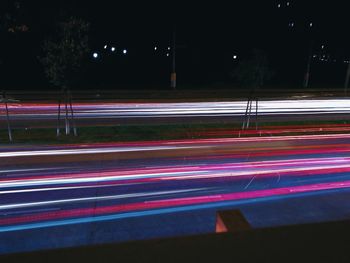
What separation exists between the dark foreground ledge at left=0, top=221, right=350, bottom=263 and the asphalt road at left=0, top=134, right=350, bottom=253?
11.3ft

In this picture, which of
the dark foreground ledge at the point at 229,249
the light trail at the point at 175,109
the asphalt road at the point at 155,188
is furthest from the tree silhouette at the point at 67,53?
the dark foreground ledge at the point at 229,249

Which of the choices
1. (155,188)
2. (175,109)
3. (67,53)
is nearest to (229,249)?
(155,188)

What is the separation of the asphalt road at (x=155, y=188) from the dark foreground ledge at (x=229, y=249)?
11.3 ft

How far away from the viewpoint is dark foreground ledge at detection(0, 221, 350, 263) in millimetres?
2264

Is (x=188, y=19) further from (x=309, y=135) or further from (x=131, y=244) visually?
(x=131, y=244)

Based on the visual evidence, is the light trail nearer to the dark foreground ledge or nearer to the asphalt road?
the asphalt road

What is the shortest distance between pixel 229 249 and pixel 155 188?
226 inches

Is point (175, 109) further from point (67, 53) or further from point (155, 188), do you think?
point (155, 188)

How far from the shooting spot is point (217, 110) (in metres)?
21.1

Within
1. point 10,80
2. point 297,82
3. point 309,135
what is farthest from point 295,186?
point 297,82

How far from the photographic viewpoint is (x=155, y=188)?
26.5 feet

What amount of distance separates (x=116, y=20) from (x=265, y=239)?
41.5 m

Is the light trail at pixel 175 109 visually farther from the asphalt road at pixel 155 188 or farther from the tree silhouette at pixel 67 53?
the asphalt road at pixel 155 188

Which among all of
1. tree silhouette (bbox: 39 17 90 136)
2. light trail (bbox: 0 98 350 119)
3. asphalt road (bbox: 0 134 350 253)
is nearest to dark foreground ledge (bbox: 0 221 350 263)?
asphalt road (bbox: 0 134 350 253)
